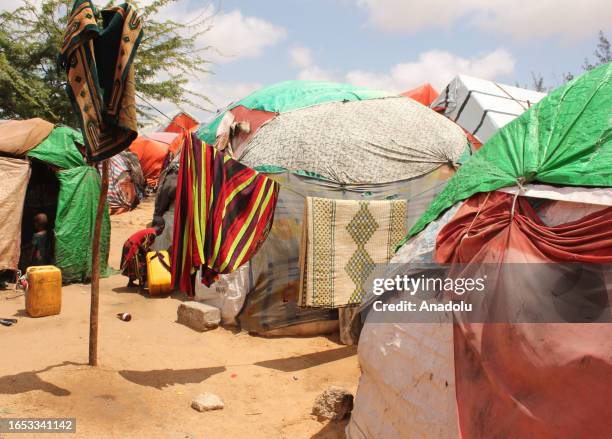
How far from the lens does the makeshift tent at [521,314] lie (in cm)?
255

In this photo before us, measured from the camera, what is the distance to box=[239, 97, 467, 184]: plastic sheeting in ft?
20.5

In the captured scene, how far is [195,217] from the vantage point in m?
5.04

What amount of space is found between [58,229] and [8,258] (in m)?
0.79

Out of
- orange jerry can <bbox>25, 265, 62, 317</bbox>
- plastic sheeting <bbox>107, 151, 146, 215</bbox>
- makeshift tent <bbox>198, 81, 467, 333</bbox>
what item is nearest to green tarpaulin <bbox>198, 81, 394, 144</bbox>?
makeshift tent <bbox>198, 81, 467, 333</bbox>

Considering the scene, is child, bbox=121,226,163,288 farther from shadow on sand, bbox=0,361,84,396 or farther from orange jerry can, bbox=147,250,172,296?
shadow on sand, bbox=0,361,84,396

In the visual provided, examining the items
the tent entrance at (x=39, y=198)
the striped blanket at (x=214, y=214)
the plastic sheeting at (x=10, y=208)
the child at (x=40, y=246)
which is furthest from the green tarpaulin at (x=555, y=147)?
the tent entrance at (x=39, y=198)

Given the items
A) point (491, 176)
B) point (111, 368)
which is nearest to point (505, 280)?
point (491, 176)

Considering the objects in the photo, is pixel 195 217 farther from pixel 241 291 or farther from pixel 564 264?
pixel 564 264

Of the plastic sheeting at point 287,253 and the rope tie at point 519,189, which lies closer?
the rope tie at point 519,189

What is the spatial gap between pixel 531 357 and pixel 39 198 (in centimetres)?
888

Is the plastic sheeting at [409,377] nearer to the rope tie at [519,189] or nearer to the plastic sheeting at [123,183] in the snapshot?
the rope tie at [519,189]

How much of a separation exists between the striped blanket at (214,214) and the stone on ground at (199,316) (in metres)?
1.29

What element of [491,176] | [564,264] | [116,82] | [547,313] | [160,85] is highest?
[160,85]

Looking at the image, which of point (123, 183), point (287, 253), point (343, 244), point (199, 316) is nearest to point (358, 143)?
point (343, 244)
